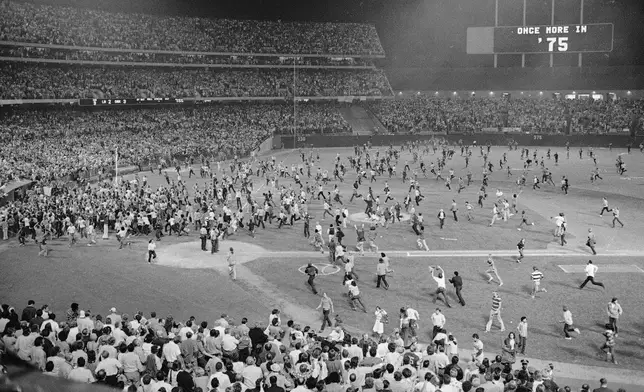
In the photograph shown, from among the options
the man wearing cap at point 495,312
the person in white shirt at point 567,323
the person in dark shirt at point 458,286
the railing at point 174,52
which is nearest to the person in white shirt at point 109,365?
the man wearing cap at point 495,312

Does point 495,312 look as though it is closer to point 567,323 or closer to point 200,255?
point 567,323

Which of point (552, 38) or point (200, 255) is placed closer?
point (200, 255)

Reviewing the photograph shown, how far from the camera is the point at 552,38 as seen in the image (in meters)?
74.0

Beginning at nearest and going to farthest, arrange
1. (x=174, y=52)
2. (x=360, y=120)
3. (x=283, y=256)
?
1. (x=283, y=256)
2. (x=174, y=52)
3. (x=360, y=120)

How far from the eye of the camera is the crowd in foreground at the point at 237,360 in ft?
34.9

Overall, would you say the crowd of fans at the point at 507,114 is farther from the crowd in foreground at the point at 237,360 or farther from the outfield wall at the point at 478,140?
the crowd in foreground at the point at 237,360

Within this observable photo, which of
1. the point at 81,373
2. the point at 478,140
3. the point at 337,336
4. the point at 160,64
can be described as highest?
the point at 160,64

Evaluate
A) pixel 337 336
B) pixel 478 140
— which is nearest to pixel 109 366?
pixel 337 336

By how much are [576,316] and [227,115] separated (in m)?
61.4

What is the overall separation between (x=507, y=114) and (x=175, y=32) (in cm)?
4379

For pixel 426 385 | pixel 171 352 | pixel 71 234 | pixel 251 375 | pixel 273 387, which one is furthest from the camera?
pixel 71 234

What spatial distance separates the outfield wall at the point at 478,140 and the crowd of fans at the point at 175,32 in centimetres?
1618

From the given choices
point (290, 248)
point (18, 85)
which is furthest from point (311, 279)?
point (18, 85)

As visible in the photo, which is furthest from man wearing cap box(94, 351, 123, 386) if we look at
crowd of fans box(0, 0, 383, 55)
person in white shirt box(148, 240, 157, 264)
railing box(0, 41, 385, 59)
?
crowd of fans box(0, 0, 383, 55)
